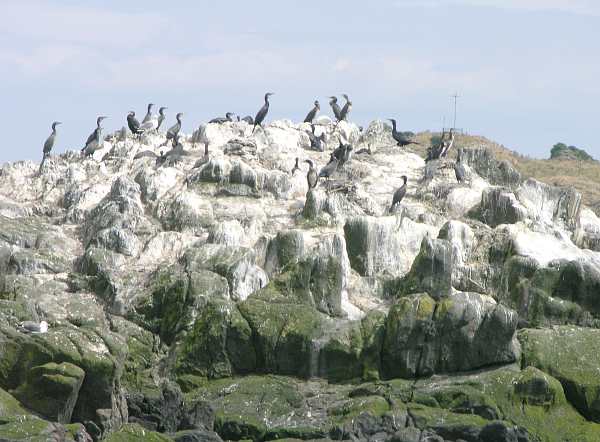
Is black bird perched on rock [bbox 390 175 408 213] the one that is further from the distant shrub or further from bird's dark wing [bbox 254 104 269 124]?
the distant shrub

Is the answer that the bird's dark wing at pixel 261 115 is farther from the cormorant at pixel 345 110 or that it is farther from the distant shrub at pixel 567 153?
the distant shrub at pixel 567 153

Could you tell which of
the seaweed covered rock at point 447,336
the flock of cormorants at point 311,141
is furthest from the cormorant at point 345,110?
the seaweed covered rock at point 447,336

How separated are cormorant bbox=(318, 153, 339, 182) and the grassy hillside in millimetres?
17174

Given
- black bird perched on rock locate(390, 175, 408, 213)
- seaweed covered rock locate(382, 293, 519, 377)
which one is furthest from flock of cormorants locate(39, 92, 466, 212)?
seaweed covered rock locate(382, 293, 519, 377)

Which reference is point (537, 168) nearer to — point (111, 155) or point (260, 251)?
point (111, 155)

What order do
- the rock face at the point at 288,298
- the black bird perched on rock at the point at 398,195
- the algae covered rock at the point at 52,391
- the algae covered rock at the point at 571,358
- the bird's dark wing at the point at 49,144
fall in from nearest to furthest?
the algae covered rock at the point at 52,391, the rock face at the point at 288,298, the algae covered rock at the point at 571,358, the black bird perched on rock at the point at 398,195, the bird's dark wing at the point at 49,144

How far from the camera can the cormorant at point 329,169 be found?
49094mm

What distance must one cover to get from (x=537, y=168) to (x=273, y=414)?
40060 millimetres

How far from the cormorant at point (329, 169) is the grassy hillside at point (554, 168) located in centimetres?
1717

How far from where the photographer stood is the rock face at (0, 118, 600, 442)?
1448 inches

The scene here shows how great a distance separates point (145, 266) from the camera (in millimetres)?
45719

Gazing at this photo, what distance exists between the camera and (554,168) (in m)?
75.3

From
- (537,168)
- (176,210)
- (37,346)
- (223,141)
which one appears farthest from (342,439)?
(537,168)

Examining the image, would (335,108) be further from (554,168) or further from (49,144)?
(554,168)
